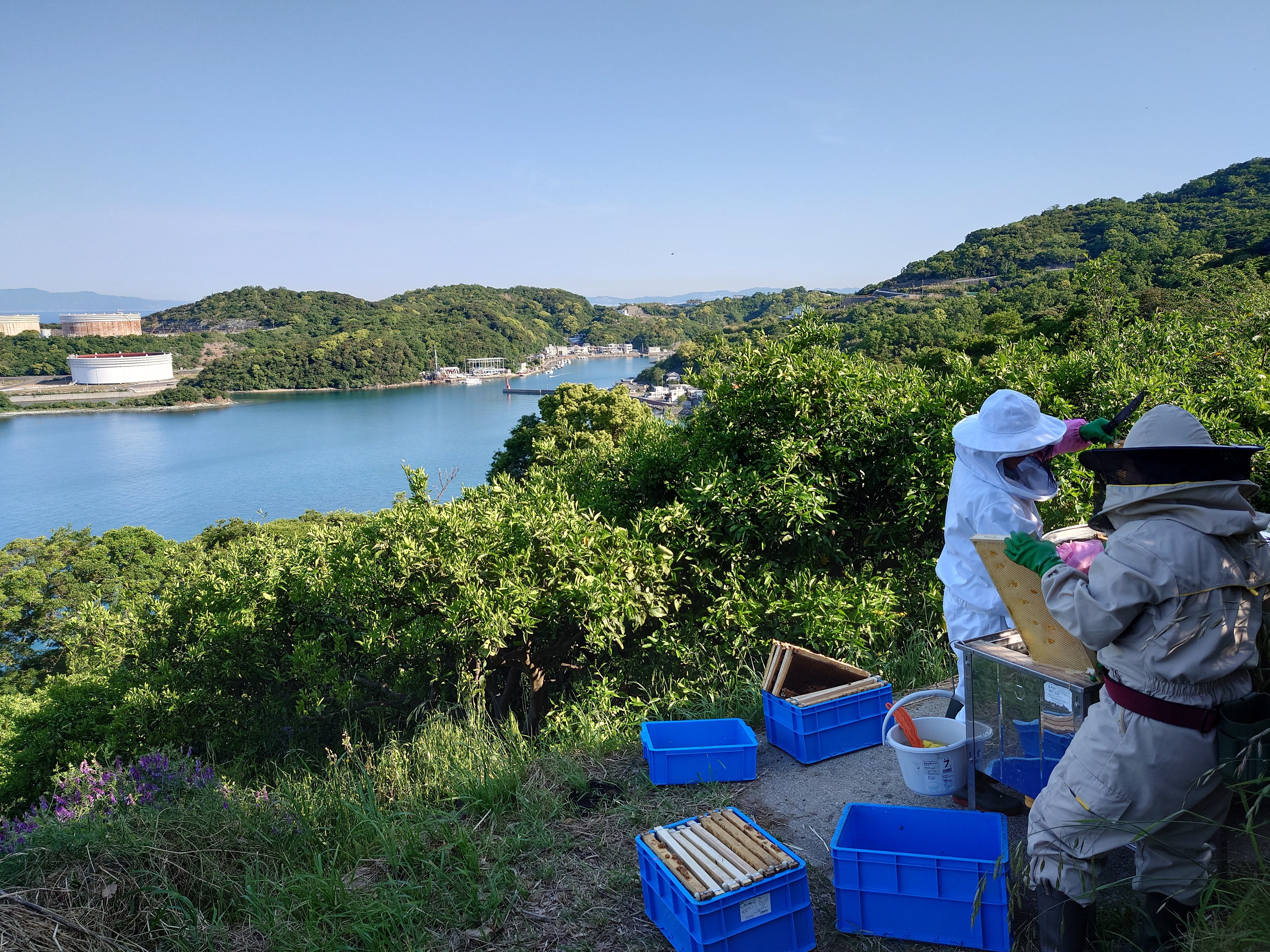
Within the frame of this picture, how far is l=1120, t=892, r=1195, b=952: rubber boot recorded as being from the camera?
6.65 ft

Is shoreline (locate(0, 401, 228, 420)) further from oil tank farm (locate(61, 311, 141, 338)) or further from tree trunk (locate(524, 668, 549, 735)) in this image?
tree trunk (locate(524, 668, 549, 735))

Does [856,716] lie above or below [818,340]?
below

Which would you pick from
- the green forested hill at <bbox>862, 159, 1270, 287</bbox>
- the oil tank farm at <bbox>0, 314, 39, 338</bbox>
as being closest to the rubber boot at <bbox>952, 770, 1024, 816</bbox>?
the green forested hill at <bbox>862, 159, 1270, 287</bbox>

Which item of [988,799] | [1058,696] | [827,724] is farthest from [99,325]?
[1058,696]

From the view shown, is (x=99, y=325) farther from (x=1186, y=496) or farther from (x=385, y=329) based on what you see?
(x=1186, y=496)

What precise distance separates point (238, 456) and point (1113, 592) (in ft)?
287

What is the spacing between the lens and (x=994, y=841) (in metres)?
2.59

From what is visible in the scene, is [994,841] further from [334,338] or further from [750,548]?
[334,338]

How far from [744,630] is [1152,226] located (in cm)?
5741

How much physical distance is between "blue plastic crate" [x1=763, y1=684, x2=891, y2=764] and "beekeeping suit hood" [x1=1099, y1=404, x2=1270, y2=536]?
194cm

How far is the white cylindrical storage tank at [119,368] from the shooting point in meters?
110

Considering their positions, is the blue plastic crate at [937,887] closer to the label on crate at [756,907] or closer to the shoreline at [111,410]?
the label on crate at [756,907]

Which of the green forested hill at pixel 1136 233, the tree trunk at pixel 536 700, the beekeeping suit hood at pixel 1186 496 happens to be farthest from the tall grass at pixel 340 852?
the green forested hill at pixel 1136 233

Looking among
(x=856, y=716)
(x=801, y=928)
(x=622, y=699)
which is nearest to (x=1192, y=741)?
(x=801, y=928)
